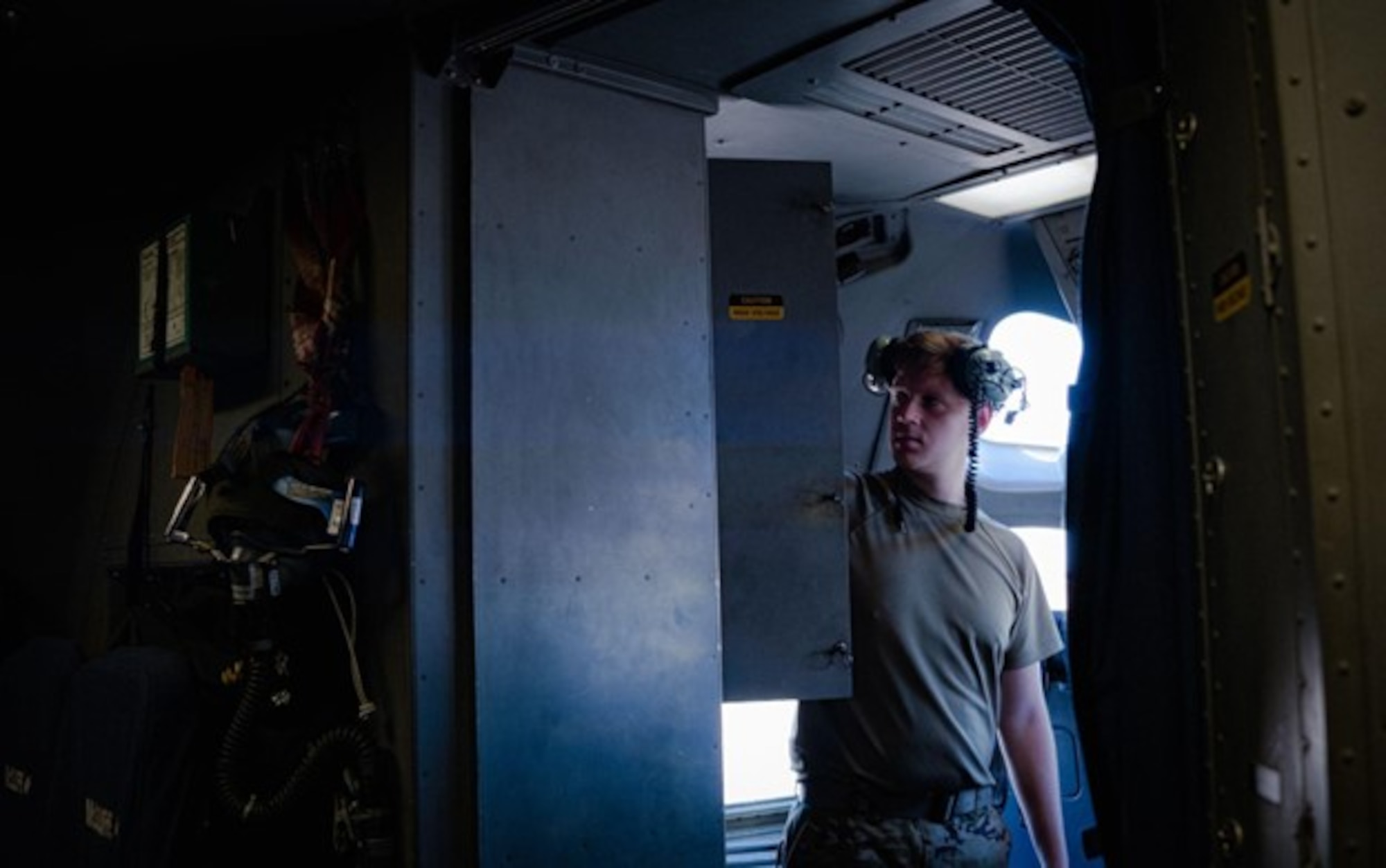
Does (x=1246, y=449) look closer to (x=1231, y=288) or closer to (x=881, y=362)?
(x=1231, y=288)

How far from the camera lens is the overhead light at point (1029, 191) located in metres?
4.30

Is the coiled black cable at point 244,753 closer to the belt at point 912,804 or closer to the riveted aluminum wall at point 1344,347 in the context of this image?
the belt at point 912,804

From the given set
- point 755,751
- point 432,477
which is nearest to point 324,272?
point 432,477

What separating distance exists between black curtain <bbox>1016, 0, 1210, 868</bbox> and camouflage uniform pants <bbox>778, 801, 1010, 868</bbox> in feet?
3.25

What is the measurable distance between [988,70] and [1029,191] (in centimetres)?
142

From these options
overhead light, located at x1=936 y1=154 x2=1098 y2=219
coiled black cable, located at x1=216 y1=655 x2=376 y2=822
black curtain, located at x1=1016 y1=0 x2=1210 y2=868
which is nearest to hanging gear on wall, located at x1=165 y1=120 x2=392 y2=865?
coiled black cable, located at x1=216 y1=655 x2=376 y2=822

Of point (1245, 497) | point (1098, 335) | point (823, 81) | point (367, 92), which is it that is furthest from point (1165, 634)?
point (367, 92)

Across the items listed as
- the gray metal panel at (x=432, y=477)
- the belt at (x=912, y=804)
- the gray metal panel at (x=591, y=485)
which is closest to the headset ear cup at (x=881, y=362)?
the gray metal panel at (x=591, y=485)

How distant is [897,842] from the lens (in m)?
3.21

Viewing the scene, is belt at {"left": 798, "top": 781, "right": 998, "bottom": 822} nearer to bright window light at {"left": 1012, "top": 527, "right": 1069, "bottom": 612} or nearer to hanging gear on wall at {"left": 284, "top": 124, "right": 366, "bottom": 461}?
hanging gear on wall at {"left": 284, "top": 124, "right": 366, "bottom": 461}

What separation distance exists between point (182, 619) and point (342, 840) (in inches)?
46.8

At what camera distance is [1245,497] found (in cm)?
177

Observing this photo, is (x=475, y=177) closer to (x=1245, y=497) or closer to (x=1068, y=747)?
(x=1245, y=497)

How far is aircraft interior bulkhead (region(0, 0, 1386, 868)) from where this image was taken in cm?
175
